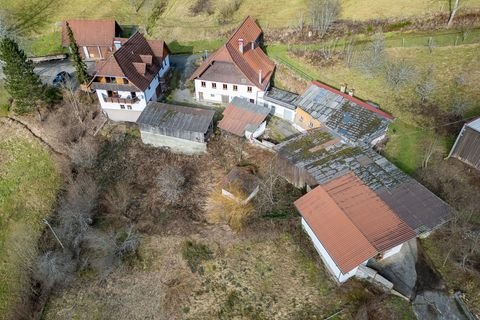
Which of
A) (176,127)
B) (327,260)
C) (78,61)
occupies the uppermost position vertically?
(78,61)

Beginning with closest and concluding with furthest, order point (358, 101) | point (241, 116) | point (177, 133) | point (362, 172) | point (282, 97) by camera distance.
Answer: point (362, 172)
point (358, 101)
point (177, 133)
point (241, 116)
point (282, 97)

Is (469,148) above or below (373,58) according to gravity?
below

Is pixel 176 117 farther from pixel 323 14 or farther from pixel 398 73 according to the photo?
pixel 398 73

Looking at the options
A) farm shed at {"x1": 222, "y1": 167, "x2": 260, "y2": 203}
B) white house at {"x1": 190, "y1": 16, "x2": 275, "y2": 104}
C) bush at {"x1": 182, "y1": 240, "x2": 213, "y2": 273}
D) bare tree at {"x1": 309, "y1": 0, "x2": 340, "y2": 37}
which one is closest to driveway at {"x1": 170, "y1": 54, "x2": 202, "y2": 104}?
white house at {"x1": 190, "y1": 16, "x2": 275, "y2": 104}

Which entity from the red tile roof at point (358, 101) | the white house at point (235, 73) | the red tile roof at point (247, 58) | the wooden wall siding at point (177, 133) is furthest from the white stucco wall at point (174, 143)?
the red tile roof at point (358, 101)

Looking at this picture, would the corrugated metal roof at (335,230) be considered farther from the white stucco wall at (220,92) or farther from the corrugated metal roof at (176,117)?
the white stucco wall at (220,92)

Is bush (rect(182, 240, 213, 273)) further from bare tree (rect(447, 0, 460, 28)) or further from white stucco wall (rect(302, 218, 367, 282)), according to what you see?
bare tree (rect(447, 0, 460, 28))

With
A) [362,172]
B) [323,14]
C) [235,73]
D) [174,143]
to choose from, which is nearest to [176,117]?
[174,143]

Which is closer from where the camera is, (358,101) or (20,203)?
(358,101)
